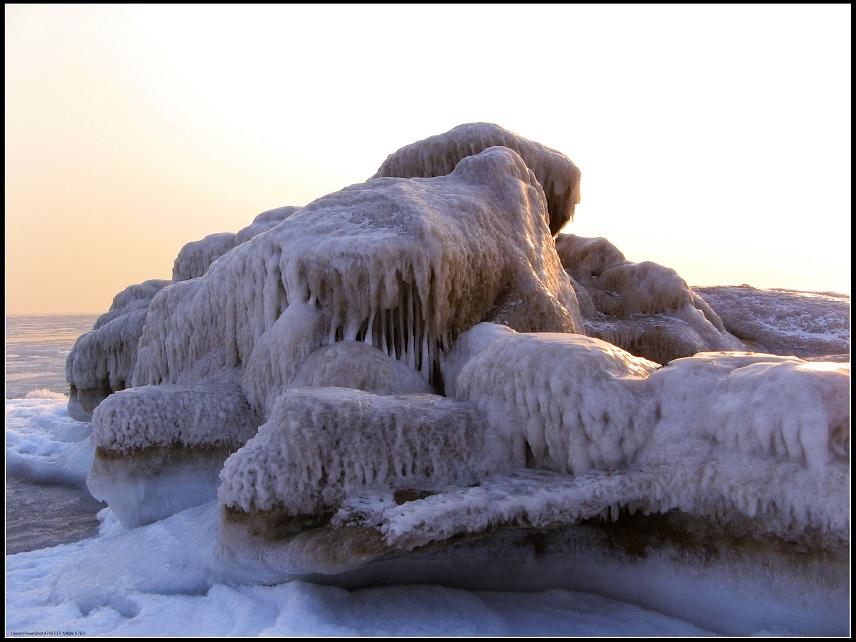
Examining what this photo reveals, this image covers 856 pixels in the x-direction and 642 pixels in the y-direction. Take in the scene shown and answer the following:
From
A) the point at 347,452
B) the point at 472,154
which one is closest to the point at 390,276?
the point at 347,452

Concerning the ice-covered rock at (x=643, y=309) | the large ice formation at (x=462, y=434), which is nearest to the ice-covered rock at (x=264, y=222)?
the large ice formation at (x=462, y=434)

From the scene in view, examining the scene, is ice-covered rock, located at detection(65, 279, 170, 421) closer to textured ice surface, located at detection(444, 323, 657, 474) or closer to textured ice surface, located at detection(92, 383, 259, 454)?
textured ice surface, located at detection(92, 383, 259, 454)

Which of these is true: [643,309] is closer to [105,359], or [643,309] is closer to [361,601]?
[361,601]

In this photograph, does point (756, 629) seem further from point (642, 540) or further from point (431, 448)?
point (431, 448)

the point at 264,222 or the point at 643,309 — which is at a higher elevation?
the point at 264,222

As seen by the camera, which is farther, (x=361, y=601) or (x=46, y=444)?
(x=46, y=444)

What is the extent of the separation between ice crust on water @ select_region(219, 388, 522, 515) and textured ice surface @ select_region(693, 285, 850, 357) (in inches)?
304

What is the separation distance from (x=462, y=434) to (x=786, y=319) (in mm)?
8807

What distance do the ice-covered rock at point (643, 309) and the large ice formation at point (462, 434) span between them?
2.75m

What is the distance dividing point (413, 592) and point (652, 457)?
1623 millimetres

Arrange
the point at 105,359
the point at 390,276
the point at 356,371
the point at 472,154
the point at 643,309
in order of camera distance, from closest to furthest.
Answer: the point at 356,371, the point at 390,276, the point at 472,154, the point at 643,309, the point at 105,359

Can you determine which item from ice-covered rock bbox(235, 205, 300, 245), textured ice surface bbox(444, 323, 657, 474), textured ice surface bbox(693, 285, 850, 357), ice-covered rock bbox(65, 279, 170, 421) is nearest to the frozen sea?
textured ice surface bbox(444, 323, 657, 474)

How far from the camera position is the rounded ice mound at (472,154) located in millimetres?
9469

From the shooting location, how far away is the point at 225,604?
13.1ft
